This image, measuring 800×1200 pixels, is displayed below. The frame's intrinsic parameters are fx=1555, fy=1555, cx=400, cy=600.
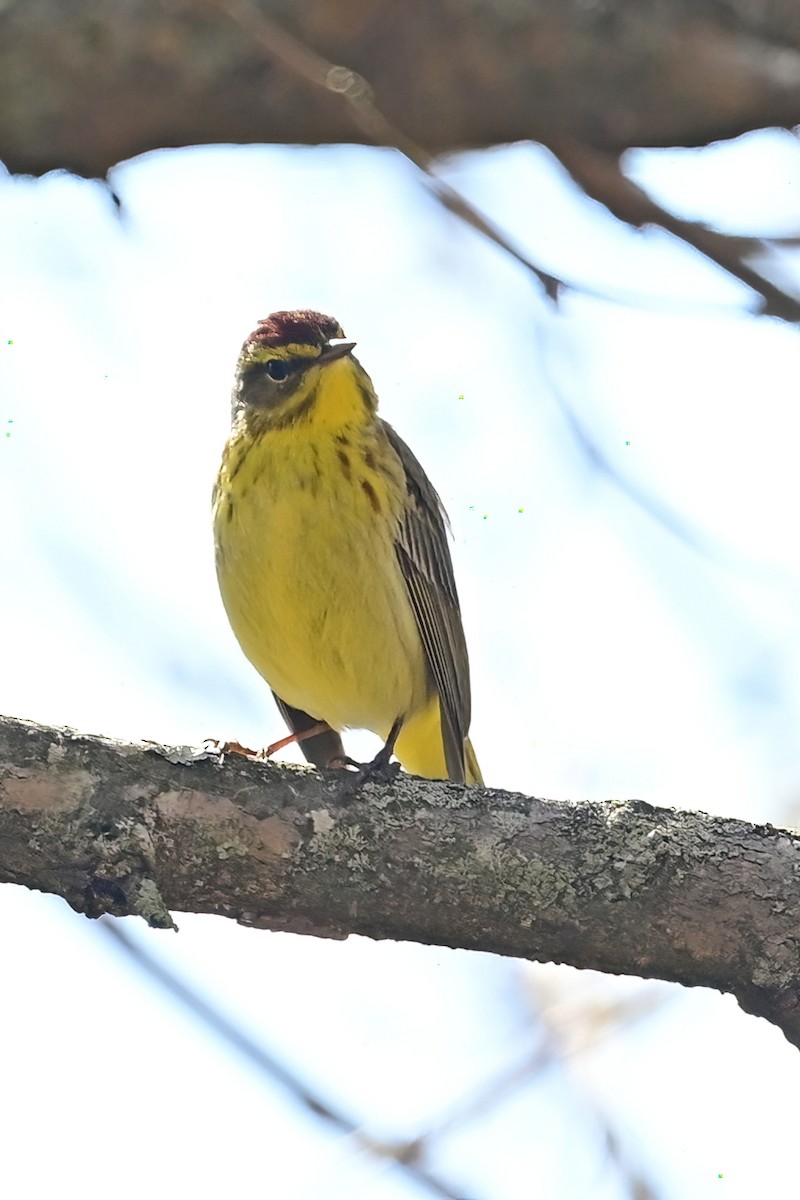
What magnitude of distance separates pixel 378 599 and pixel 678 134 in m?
1.66

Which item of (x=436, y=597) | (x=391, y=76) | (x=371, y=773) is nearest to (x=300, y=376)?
(x=436, y=597)

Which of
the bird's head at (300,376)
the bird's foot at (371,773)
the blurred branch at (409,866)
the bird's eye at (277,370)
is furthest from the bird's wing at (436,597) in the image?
the blurred branch at (409,866)

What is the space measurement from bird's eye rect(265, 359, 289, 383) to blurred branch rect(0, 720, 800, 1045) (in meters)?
1.97

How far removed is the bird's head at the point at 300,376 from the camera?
202 inches

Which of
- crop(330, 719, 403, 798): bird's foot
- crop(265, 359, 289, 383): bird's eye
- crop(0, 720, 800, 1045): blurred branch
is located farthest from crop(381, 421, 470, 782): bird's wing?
crop(0, 720, 800, 1045): blurred branch

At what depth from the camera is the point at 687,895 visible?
3480 mm

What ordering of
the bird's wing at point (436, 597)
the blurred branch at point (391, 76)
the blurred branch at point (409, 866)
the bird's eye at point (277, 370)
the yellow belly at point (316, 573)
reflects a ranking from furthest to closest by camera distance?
the bird's eye at point (277, 370) → the bird's wing at point (436, 597) → the yellow belly at point (316, 573) → the blurred branch at point (391, 76) → the blurred branch at point (409, 866)

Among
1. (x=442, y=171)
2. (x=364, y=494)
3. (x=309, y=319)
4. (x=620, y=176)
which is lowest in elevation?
(x=620, y=176)

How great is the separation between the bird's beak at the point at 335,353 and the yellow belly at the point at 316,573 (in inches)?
11.3

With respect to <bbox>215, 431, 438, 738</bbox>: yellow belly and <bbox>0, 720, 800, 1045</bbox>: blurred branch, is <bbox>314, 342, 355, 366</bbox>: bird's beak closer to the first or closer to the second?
<bbox>215, 431, 438, 738</bbox>: yellow belly

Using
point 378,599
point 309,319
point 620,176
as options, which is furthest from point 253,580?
point 620,176

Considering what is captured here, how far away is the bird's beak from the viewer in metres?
5.16

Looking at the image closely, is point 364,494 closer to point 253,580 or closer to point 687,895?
point 253,580

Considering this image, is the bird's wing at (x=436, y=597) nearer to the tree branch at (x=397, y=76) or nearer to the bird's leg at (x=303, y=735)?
the bird's leg at (x=303, y=735)
